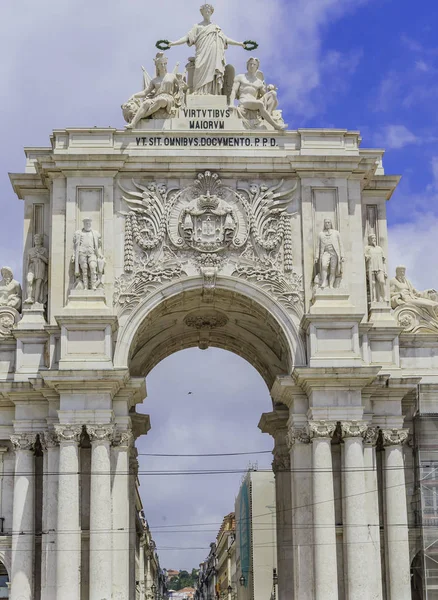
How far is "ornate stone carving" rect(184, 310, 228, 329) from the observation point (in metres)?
45.3

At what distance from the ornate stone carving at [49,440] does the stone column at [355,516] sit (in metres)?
8.76

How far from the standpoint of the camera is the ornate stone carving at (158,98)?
139 feet

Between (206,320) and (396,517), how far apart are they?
34.5ft

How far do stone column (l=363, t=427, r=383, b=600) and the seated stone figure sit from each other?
10.7 meters

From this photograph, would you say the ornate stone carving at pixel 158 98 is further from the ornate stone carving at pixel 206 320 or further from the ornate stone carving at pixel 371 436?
the ornate stone carving at pixel 371 436

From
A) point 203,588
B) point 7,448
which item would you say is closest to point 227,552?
point 203,588

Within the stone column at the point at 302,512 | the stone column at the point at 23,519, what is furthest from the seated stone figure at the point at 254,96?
the stone column at the point at 23,519

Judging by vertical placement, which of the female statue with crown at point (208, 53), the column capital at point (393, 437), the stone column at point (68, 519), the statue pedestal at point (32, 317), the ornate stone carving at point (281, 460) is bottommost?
the stone column at point (68, 519)

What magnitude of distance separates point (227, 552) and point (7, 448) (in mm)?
74214

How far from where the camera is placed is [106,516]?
38.1 m

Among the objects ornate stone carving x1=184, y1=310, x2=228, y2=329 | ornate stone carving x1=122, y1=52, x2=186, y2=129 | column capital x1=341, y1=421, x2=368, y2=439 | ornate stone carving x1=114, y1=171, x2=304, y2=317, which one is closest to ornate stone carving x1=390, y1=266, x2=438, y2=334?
ornate stone carving x1=114, y1=171, x2=304, y2=317

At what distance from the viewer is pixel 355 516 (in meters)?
38.5

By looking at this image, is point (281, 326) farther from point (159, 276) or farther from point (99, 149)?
point (99, 149)

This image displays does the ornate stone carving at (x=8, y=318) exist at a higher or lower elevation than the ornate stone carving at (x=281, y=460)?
higher
